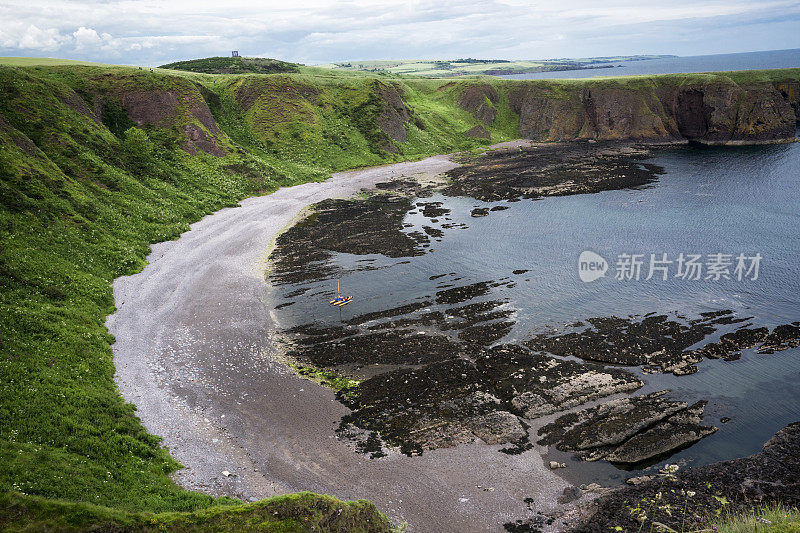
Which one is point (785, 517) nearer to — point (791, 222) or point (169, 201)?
point (791, 222)

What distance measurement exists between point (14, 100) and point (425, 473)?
217 ft

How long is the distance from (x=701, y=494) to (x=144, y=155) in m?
75.0

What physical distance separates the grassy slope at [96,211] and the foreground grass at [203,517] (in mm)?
2039

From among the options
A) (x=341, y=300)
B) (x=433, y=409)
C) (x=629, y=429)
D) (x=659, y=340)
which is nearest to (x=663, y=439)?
(x=629, y=429)

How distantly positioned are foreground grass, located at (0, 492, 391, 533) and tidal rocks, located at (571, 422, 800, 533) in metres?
10.8

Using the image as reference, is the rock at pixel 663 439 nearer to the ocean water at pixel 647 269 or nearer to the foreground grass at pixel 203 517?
the ocean water at pixel 647 269

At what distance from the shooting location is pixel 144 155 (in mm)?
68812

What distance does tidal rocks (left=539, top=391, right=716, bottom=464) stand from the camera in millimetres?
25266

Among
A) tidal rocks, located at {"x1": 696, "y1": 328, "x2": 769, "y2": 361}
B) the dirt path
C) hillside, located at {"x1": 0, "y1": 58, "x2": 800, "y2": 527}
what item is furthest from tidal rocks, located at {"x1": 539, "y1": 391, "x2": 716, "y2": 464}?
hillside, located at {"x1": 0, "y1": 58, "x2": 800, "y2": 527}

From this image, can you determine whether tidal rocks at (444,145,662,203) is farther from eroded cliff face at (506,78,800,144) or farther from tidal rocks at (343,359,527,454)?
tidal rocks at (343,359,527,454)

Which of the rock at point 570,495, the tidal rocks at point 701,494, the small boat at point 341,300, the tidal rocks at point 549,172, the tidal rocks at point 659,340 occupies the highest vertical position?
the tidal rocks at point 549,172

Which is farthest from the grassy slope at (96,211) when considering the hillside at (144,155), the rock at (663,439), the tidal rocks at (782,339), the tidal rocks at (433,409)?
the tidal rocks at (782,339)

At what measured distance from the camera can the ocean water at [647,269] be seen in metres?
29.8

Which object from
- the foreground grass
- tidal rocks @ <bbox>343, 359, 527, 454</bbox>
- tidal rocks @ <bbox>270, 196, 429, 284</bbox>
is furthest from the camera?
tidal rocks @ <bbox>270, 196, 429, 284</bbox>
